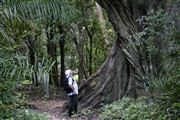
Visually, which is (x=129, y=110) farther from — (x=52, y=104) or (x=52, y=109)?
(x=52, y=104)

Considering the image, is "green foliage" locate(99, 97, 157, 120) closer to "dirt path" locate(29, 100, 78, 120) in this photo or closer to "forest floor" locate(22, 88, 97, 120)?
"forest floor" locate(22, 88, 97, 120)

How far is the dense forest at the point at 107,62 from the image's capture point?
A: 572 cm

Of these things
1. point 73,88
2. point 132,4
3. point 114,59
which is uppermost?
point 132,4

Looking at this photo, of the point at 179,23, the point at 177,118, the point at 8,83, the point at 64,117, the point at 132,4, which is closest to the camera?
the point at 8,83

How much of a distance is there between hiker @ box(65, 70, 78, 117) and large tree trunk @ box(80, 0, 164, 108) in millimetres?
702

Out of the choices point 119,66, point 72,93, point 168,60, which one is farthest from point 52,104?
point 168,60

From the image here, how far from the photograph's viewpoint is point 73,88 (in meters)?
Answer: 11.5

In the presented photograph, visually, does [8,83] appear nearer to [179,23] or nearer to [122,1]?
[179,23]

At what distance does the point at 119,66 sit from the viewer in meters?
12.0

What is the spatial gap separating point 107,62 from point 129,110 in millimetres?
3561

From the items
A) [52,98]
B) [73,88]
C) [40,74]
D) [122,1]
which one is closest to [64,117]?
[73,88]

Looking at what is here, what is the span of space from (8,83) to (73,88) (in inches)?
233

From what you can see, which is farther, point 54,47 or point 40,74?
point 54,47

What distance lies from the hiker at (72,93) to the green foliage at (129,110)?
101cm
